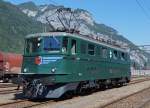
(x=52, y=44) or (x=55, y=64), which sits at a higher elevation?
(x=52, y=44)

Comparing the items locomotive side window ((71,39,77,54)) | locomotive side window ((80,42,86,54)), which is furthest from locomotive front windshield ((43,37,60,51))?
locomotive side window ((80,42,86,54))

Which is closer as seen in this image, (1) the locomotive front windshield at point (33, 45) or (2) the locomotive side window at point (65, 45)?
(2) the locomotive side window at point (65, 45)

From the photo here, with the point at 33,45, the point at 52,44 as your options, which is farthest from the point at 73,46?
the point at 33,45

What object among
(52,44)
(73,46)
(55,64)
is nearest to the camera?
(55,64)

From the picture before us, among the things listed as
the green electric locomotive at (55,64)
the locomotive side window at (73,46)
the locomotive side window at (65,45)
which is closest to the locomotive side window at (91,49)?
the green electric locomotive at (55,64)

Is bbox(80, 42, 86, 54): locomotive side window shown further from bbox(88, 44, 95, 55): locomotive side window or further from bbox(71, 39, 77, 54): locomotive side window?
bbox(88, 44, 95, 55): locomotive side window

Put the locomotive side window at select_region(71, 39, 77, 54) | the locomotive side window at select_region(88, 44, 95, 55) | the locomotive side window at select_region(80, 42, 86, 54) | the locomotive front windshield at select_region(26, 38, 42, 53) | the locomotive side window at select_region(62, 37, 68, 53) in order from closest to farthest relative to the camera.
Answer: the locomotive side window at select_region(62, 37, 68, 53), the locomotive front windshield at select_region(26, 38, 42, 53), the locomotive side window at select_region(71, 39, 77, 54), the locomotive side window at select_region(80, 42, 86, 54), the locomotive side window at select_region(88, 44, 95, 55)

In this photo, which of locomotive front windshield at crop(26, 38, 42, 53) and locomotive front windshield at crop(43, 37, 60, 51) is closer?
locomotive front windshield at crop(43, 37, 60, 51)

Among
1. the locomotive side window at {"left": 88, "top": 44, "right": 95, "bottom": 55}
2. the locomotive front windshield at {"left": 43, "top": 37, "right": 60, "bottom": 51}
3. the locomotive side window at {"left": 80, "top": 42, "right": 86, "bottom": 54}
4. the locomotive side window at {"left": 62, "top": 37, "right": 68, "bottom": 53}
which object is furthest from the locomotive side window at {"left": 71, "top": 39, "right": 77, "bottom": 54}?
the locomotive side window at {"left": 88, "top": 44, "right": 95, "bottom": 55}

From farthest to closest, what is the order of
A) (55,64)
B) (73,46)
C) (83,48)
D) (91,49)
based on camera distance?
1. (91,49)
2. (83,48)
3. (73,46)
4. (55,64)

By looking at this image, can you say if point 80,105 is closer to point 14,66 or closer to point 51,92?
point 51,92

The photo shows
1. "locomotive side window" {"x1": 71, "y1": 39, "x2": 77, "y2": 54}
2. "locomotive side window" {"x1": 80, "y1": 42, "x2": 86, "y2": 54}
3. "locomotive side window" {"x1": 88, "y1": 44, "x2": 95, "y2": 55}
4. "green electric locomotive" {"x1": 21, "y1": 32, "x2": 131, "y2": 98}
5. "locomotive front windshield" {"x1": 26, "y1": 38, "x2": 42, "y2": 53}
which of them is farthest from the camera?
"locomotive side window" {"x1": 88, "y1": 44, "x2": 95, "y2": 55}

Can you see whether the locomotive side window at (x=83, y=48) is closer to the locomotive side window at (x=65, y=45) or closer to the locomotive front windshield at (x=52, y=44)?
the locomotive side window at (x=65, y=45)

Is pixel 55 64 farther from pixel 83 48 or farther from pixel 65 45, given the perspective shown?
pixel 83 48
